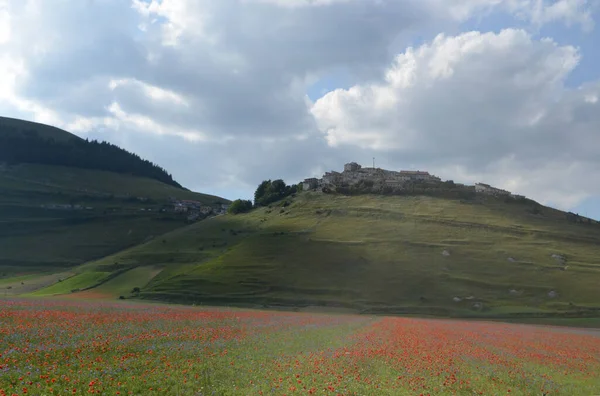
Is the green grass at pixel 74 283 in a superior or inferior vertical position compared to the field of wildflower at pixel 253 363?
inferior

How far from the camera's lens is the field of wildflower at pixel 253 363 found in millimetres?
16094

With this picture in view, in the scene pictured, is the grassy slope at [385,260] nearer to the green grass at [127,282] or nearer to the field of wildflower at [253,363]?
the green grass at [127,282]

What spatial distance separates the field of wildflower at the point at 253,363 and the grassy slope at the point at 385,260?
54587mm

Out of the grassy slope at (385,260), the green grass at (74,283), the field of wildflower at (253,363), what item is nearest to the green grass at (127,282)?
the green grass at (74,283)

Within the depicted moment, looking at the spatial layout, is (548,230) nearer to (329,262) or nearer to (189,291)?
(329,262)

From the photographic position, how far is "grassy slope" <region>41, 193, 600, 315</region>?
297ft

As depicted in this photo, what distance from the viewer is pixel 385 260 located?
111 metres

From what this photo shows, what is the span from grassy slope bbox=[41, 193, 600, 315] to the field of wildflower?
5459cm

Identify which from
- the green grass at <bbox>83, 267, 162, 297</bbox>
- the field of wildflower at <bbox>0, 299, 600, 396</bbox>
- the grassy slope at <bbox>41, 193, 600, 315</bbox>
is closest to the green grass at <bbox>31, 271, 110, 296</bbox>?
the green grass at <bbox>83, 267, 162, 297</bbox>

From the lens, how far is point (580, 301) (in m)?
90.8

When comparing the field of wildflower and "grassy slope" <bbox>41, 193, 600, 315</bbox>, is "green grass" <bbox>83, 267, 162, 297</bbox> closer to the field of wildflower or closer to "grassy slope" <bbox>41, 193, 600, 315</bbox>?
"grassy slope" <bbox>41, 193, 600, 315</bbox>

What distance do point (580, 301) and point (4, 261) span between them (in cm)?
15259

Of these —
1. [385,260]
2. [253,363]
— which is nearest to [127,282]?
[385,260]

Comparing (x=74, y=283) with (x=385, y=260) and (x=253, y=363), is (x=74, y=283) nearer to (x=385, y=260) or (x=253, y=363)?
(x=385, y=260)
